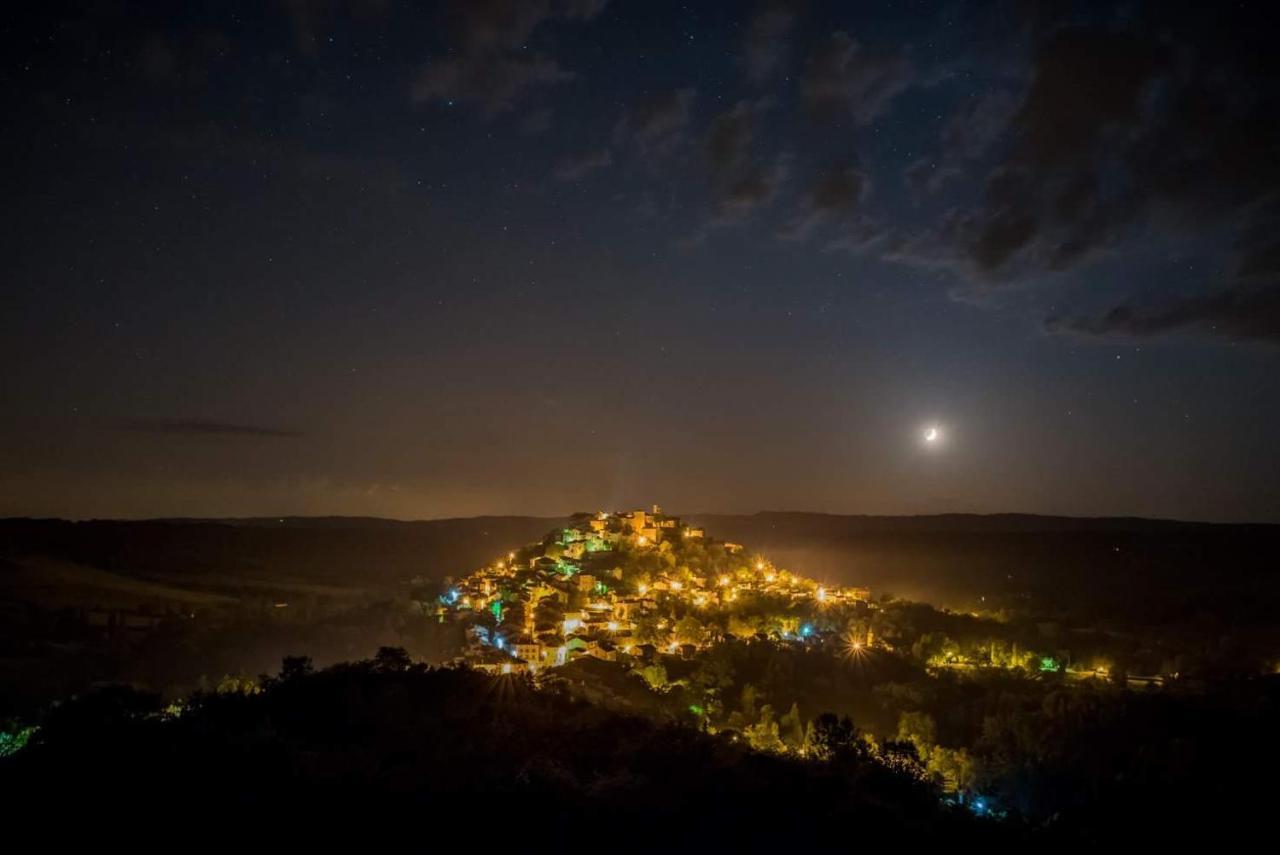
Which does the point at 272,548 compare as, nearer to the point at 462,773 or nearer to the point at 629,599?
the point at 629,599

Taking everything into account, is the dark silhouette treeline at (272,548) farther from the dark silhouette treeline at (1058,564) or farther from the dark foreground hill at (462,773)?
the dark foreground hill at (462,773)

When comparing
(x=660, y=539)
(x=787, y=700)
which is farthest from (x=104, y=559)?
(x=787, y=700)

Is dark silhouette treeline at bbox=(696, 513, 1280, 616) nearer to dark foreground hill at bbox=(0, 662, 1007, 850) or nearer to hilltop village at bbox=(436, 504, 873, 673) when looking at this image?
hilltop village at bbox=(436, 504, 873, 673)

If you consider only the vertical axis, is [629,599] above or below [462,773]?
below

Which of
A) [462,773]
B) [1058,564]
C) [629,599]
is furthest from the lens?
[1058,564]

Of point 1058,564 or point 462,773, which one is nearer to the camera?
point 462,773

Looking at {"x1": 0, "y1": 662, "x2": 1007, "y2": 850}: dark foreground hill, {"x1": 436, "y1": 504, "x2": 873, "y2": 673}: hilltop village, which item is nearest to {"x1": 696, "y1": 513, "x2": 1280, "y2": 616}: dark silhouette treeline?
{"x1": 436, "y1": 504, "x2": 873, "y2": 673}: hilltop village

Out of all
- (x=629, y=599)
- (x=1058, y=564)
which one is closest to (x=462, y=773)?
(x=629, y=599)

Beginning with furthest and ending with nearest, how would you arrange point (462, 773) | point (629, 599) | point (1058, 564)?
1. point (1058, 564)
2. point (629, 599)
3. point (462, 773)
